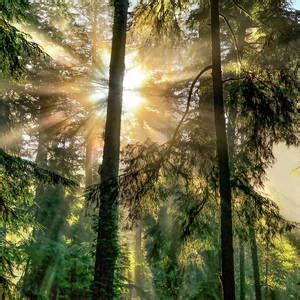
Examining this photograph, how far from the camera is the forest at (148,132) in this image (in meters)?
6.85

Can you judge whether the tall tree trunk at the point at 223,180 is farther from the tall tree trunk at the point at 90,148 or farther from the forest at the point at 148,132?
the tall tree trunk at the point at 90,148

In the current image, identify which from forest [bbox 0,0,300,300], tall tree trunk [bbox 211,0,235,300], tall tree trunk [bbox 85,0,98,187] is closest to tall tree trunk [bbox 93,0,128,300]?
forest [bbox 0,0,300,300]

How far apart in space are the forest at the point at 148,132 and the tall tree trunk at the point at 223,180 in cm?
2

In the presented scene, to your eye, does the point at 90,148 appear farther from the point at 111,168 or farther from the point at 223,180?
the point at 223,180

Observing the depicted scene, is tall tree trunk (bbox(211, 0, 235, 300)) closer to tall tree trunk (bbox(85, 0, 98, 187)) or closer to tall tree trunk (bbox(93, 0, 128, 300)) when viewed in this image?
tall tree trunk (bbox(93, 0, 128, 300))

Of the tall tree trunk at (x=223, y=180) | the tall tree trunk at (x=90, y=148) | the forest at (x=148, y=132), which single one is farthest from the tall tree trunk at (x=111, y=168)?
the tall tree trunk at (x=90, y=148)

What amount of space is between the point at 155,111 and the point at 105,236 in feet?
31.4

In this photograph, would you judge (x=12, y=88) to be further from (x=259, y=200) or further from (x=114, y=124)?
(x=259, y=200)

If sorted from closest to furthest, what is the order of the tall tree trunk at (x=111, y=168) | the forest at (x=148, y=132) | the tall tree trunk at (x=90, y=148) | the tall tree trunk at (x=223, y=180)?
the tall tree trunk at (x=223, y=180) < the forest at (x=148, y=132) < the tall tree trunk at (x=111, y=168) < the tall tree trunk at (x=90, y=148)

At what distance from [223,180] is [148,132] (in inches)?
496

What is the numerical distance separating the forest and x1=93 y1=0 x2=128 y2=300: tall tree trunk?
0.08ft

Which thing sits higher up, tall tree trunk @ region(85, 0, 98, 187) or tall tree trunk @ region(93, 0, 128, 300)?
tall tree trunk @ region(85, 0, 98, 187)

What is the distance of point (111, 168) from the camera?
904cm

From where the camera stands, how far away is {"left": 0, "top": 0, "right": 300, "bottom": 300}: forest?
6848 mm
